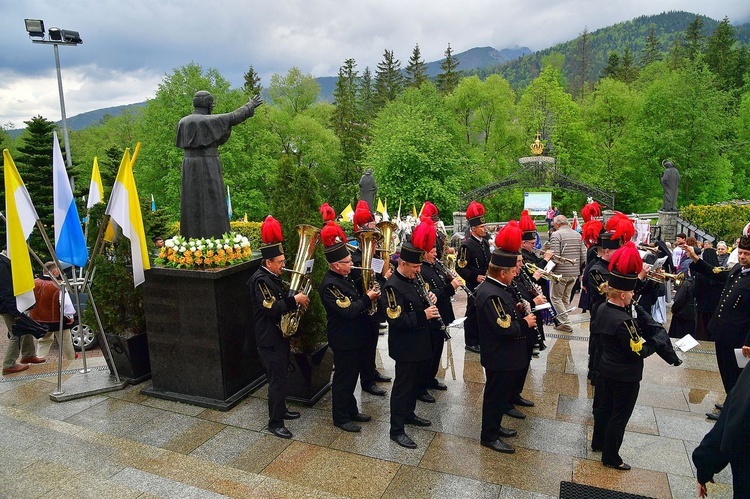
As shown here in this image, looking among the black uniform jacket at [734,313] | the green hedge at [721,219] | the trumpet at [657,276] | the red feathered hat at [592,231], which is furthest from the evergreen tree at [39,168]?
the green hedge at [721,219]

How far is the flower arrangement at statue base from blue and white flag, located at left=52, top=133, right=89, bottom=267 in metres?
1.20

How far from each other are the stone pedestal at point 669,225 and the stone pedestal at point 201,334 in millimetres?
22244

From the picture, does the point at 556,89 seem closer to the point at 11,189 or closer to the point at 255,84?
the point at 255,84

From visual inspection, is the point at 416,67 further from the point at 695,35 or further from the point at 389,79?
the point at 695,35

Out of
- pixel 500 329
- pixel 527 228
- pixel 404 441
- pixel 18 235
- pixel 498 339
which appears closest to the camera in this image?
pixel 500 329

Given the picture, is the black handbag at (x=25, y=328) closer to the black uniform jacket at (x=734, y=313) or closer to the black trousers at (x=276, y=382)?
the black trousers at (x=276, y=382)

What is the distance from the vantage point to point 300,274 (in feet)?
20.9

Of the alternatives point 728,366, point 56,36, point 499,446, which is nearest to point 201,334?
point 499,446

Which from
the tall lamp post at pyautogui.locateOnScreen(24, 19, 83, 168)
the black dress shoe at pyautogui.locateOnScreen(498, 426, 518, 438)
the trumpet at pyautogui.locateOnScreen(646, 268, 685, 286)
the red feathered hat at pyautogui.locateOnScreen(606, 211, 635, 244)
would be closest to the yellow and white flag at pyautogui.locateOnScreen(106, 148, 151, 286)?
the black dress shoe at pyautogui.locateOnScreen(498, 426, 518, 438)

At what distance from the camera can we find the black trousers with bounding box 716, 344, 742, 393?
6180 millimetres

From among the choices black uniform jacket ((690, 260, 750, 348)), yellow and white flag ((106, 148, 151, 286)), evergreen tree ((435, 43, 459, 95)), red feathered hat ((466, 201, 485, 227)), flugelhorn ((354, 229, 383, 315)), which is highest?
evergreen tree ((435, 43, 459, 95))

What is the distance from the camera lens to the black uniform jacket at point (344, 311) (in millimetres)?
5975

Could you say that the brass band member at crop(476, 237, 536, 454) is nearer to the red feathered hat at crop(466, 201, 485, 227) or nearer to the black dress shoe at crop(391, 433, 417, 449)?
the black dress shoe at crop(391, 433, 417, 449)

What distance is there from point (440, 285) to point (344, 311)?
6.28 ft
